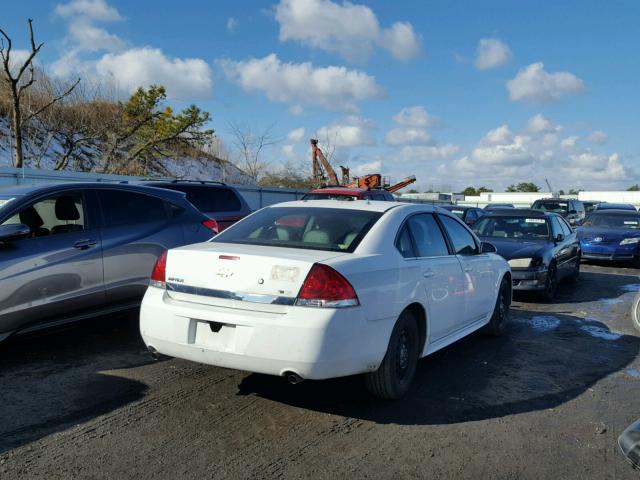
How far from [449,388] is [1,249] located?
405 cm

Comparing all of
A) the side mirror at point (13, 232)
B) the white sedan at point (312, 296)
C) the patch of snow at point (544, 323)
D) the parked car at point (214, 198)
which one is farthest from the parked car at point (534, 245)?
the side mirror at point (13, 232)

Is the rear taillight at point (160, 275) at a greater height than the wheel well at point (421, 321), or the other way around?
the rear taillight at point (160, 275)

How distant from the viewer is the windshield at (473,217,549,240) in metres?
10.8

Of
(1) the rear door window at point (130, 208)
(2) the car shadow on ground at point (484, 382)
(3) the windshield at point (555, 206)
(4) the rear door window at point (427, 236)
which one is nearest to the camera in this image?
(2) the car shadow on ground at point (484, 382)

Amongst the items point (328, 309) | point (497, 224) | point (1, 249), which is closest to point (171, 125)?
point (497, 224)

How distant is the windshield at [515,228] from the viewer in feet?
35.4

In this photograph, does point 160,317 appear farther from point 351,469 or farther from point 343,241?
point 351,469

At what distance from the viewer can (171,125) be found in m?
30.0

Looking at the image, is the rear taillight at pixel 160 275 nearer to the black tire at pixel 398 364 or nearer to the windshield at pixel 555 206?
the black tire at pixel 398 364

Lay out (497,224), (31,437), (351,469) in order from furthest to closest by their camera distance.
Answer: (497,224), (31,437), (351,469)

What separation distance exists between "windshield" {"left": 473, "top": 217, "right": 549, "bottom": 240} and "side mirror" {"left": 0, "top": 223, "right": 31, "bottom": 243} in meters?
8.23

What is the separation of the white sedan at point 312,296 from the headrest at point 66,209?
1.83 metres

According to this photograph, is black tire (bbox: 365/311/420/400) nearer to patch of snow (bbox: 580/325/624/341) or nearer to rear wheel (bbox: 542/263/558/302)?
patch of snow (bbox: 580/325/624/341)

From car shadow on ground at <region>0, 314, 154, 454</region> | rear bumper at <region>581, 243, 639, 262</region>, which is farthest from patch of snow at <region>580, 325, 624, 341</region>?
rear bumper at <region>581, 243, 639, 262</region>
